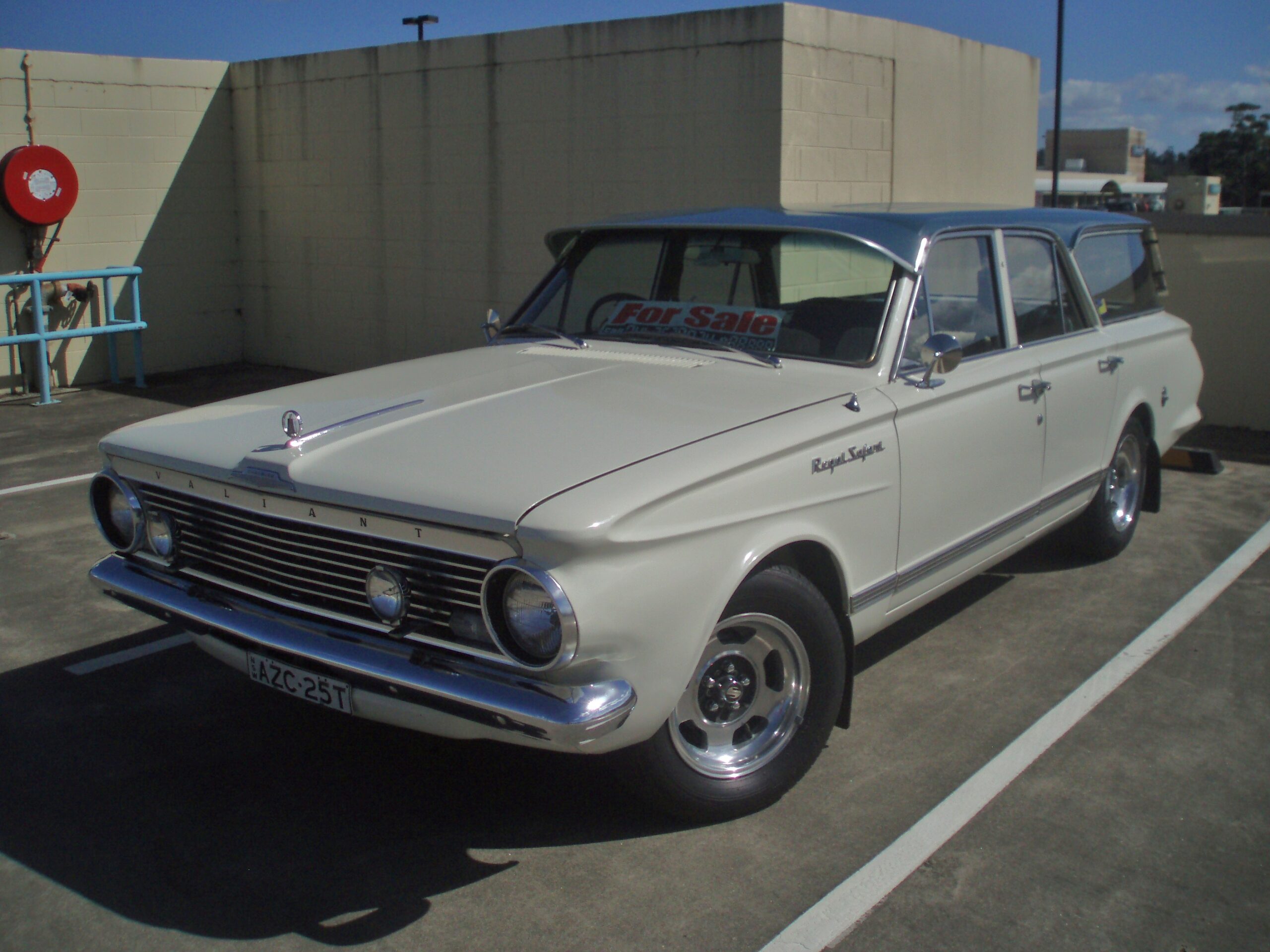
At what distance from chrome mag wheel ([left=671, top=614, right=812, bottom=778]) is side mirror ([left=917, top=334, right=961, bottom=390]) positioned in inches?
43.8

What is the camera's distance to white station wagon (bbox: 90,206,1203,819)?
9.57 feet

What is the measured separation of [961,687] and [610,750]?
6.31ft

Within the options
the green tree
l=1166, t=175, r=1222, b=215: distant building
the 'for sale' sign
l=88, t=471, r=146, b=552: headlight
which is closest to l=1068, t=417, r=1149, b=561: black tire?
the 'for sale' sign

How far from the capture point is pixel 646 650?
2.93m

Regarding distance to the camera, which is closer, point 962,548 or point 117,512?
point 117,512

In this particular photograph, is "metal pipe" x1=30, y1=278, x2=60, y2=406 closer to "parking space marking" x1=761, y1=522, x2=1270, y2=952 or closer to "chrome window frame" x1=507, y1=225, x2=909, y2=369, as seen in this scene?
"chrome window frame" x1=507, y1=225, x2=909, y2=369

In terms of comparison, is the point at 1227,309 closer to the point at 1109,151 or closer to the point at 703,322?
the point at 703,322

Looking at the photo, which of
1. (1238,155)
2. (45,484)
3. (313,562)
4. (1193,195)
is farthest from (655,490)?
(1238,155)

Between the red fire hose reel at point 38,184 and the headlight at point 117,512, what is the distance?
25.2ft

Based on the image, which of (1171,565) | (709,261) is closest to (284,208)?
(709,261)

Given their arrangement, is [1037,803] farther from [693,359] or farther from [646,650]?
[693,359]

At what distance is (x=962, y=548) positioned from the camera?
4.31 m

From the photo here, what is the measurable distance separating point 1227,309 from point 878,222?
5.73 meters

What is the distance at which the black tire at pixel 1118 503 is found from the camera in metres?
5.67
